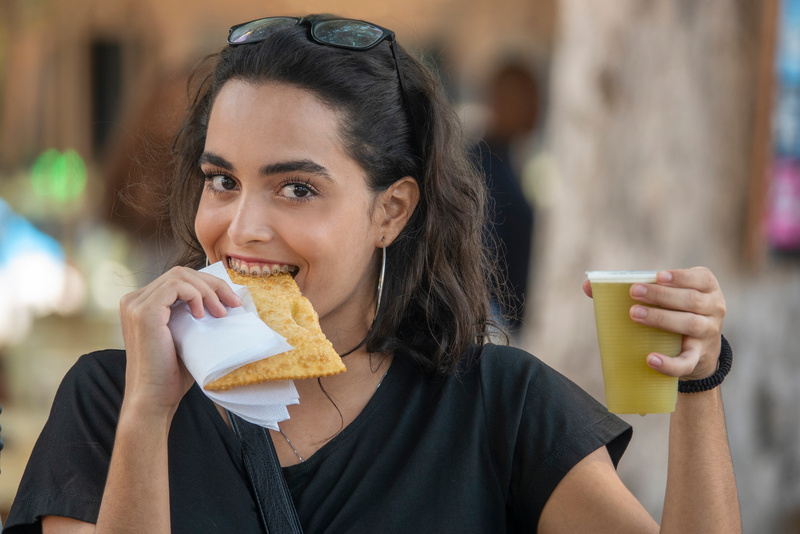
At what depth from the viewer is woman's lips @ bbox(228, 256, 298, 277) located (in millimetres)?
2002

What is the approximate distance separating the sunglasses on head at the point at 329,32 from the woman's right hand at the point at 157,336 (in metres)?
0.79

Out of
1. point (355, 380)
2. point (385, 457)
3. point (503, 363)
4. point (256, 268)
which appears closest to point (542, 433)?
point (503, 363)

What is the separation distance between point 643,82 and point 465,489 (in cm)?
269

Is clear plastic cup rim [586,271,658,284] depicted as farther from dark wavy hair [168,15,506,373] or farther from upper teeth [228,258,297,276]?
upper teeth [228,258,297,276]

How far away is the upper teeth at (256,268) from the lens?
200 cm

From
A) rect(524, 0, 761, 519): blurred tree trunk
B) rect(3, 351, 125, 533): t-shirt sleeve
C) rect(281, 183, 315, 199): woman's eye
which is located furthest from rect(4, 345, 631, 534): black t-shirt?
rect(524, 0, 761, 519): blurred tree trunk

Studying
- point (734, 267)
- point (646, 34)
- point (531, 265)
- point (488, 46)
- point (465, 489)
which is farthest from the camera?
point (488, 46)

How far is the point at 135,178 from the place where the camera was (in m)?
4.71

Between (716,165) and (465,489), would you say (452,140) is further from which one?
(716,165)

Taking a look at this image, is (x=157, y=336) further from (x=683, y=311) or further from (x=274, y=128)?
(x=683, y=311)

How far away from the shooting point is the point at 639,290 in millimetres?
1605

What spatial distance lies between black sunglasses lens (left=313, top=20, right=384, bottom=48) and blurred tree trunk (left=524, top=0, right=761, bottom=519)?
7.06 feet

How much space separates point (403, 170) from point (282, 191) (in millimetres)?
438

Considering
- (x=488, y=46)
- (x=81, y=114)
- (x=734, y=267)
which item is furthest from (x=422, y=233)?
(x=488, y=46)
